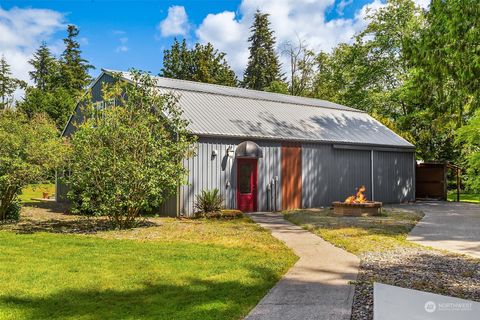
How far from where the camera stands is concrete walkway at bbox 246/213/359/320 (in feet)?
14.9

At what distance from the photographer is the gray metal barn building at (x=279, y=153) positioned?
583 inches

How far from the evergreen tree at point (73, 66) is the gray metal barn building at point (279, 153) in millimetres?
26522

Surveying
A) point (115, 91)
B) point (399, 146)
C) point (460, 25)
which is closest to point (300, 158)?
point (399, 146)

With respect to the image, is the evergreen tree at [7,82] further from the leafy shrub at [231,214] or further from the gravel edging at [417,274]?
the gravel edging at [417,274]

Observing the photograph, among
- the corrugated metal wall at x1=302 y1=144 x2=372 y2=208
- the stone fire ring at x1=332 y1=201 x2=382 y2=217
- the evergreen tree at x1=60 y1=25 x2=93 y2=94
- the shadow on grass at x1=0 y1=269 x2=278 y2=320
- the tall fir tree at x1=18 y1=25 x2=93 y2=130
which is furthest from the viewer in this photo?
the evergreen tree at x1=60 y1=25 x2=93 y2=94

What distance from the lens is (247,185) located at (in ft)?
51.4

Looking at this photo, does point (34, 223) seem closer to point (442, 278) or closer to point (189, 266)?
point (189, 266)

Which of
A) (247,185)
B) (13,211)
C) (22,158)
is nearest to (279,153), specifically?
(247,185)

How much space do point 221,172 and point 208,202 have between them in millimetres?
1425

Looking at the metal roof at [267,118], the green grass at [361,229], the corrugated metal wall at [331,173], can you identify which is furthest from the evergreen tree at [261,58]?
the green grass at [361,229]

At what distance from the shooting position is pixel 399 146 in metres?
20.9

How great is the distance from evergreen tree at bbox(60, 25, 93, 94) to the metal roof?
1168 inches

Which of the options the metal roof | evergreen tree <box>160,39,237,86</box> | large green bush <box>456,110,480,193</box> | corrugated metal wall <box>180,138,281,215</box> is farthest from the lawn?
evergreen tree <box>160,39,237,86</box>

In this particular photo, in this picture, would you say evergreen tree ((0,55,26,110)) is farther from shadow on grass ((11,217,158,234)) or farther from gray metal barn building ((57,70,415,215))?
shadow on grass ((11,217,158,234))
